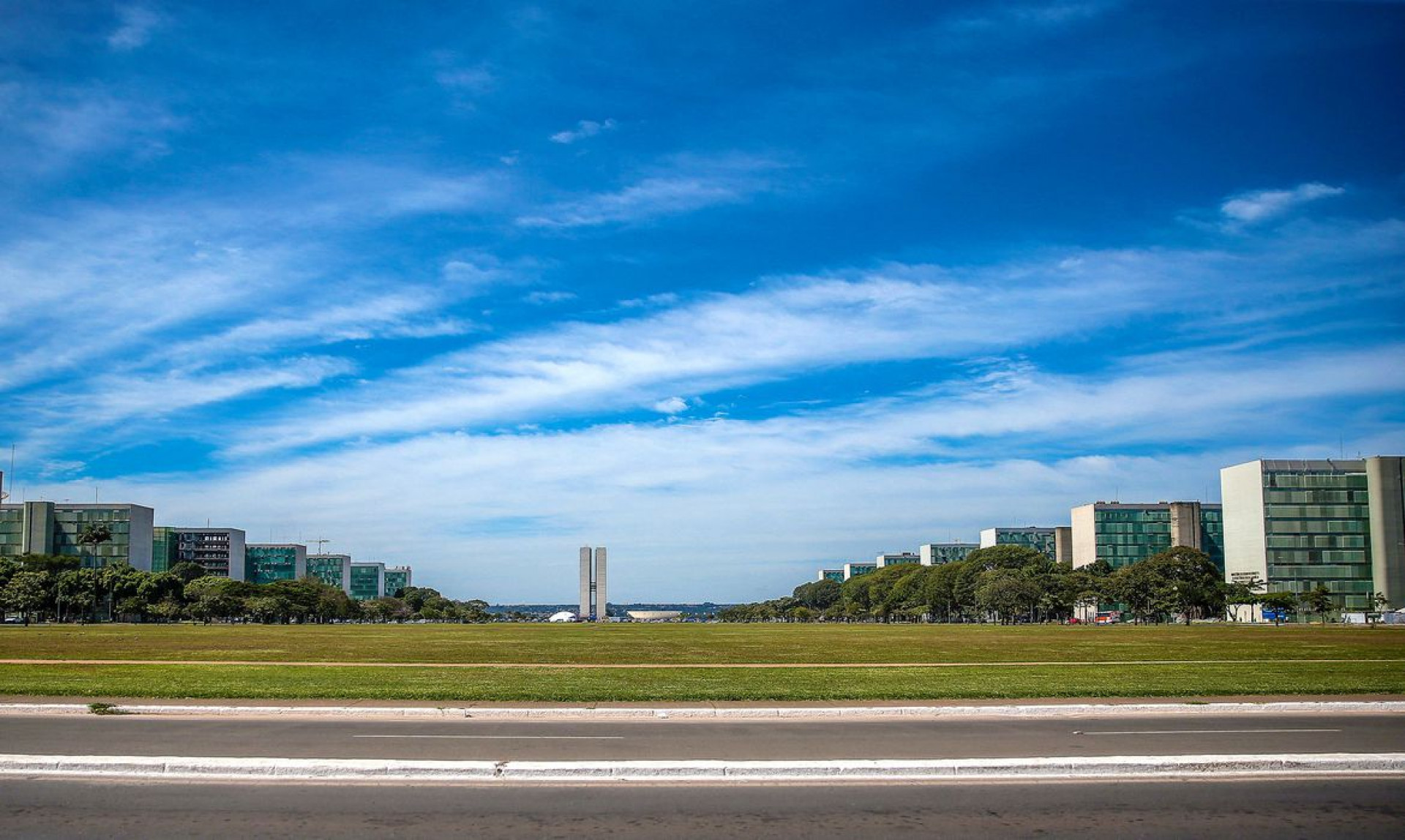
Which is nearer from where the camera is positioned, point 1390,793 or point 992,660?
point 1390,793

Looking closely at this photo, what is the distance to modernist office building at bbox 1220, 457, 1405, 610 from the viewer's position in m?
141

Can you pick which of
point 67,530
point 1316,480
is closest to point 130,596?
point 67,530

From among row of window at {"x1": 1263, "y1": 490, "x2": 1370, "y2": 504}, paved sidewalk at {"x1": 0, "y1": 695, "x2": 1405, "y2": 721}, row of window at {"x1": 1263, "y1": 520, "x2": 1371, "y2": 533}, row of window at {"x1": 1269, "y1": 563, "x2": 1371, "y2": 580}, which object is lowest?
row of window at {"x1": 1269, "y1": 563, "x2": 1371, "y2": 580}

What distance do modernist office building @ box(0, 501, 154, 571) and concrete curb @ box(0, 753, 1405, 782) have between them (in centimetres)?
19599

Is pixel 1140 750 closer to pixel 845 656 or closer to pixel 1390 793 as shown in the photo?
pixel 1390 793

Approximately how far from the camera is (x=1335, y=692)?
25406 millimetres

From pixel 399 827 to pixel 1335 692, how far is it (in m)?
24.0

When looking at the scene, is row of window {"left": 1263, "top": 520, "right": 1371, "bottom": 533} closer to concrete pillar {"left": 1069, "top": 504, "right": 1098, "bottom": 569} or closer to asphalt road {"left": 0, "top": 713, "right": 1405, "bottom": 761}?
concrete pillar {"left": 1069, "top": 504, "right": 1098, "bottom": 569}

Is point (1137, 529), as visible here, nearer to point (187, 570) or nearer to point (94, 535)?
point (187, 570)

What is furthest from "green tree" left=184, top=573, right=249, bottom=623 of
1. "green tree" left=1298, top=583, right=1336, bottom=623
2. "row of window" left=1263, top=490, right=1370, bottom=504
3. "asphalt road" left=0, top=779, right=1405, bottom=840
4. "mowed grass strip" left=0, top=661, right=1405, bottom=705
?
"row of window" left=1263, top=490, right=1370, bottom=504

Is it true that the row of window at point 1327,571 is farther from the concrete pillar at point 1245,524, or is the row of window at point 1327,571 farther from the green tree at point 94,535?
the green tree at point 94,535

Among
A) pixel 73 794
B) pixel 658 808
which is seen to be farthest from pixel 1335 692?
pixel 73 794

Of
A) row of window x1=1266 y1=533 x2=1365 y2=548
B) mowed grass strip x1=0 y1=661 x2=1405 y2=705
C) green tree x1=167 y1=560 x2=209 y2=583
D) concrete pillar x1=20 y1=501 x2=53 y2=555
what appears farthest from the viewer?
concrete pillar x1=20 y1=501 x2=53 y2=555

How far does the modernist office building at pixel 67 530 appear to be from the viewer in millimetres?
185875
